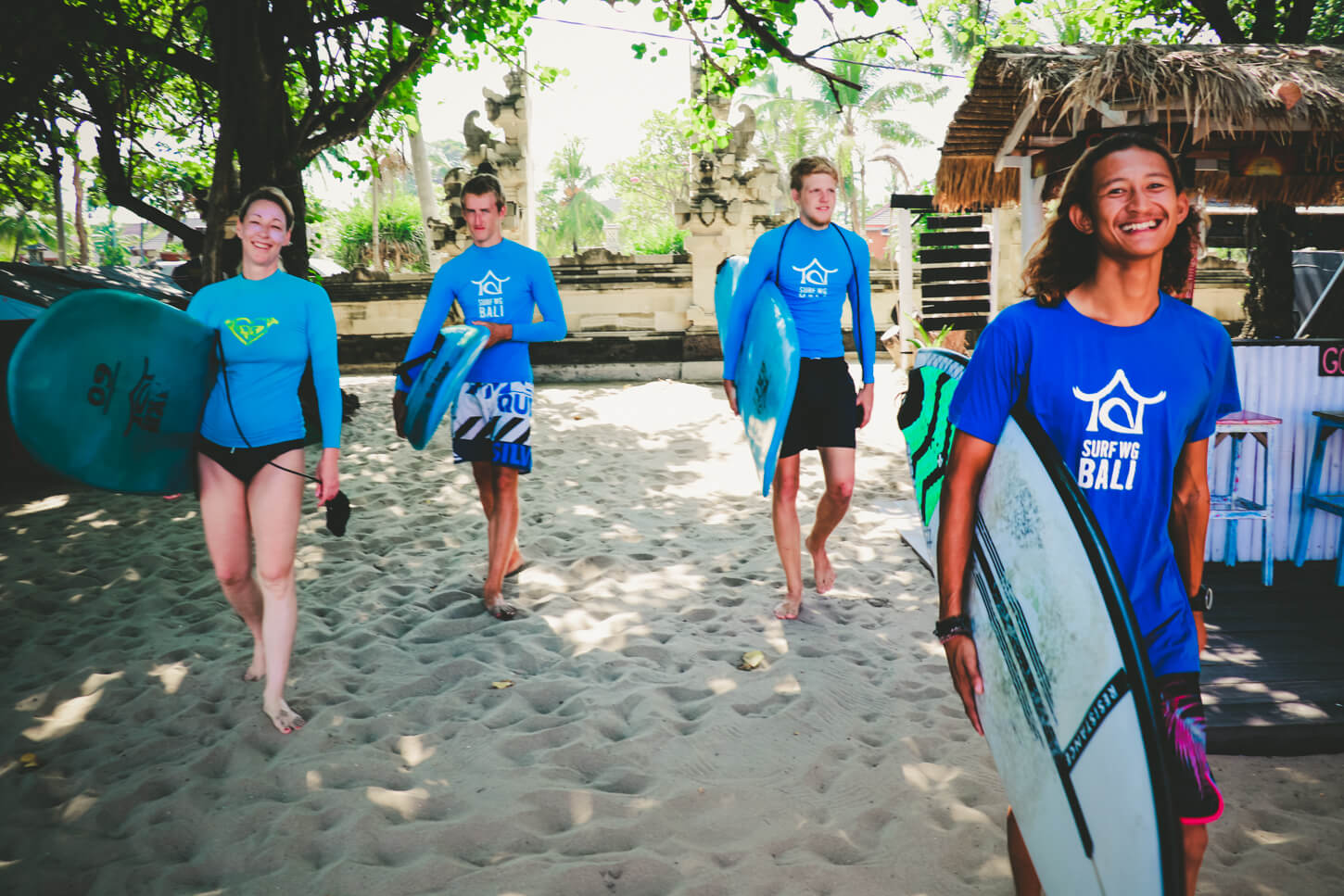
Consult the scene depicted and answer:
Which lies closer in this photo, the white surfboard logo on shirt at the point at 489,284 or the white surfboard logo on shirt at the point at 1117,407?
the white surfboard logo on shirt at the point at 1117,407

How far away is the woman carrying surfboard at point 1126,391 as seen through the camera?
1560mm

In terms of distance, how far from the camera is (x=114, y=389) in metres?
2.69

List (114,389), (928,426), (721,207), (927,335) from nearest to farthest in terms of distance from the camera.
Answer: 1. (928,426)
2. (114,389)
3. (927,335)
4. (721,207)

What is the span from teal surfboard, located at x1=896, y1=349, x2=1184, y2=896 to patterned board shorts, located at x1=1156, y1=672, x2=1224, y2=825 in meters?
0.14

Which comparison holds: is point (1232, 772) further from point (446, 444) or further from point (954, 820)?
point (446, 444)

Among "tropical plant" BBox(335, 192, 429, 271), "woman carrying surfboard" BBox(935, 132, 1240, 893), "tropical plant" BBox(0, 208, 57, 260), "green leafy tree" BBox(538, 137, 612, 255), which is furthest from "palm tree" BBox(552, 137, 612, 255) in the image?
"woman carrying surfboard" BBox(935, 132, 1240, 893)

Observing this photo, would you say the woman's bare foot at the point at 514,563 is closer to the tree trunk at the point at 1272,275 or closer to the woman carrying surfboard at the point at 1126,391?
the woman carrying surfboard at the point at 1126,391

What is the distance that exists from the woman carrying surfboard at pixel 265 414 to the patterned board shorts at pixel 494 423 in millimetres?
906

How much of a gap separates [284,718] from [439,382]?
1.46 meters

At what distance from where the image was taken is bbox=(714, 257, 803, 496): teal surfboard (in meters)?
3.47

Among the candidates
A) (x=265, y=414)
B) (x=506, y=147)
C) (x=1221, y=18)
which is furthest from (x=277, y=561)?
(x=506, y=147)

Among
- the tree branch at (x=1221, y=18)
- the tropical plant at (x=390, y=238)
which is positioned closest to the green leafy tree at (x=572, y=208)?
the tropical plant at (x=390, y=238)

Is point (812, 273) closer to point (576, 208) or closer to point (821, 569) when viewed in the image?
point (821, 569)

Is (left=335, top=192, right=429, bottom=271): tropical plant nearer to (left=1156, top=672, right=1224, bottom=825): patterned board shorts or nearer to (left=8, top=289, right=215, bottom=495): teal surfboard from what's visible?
(left=8, top=289, right=215, bottom=495): teal surfboard
